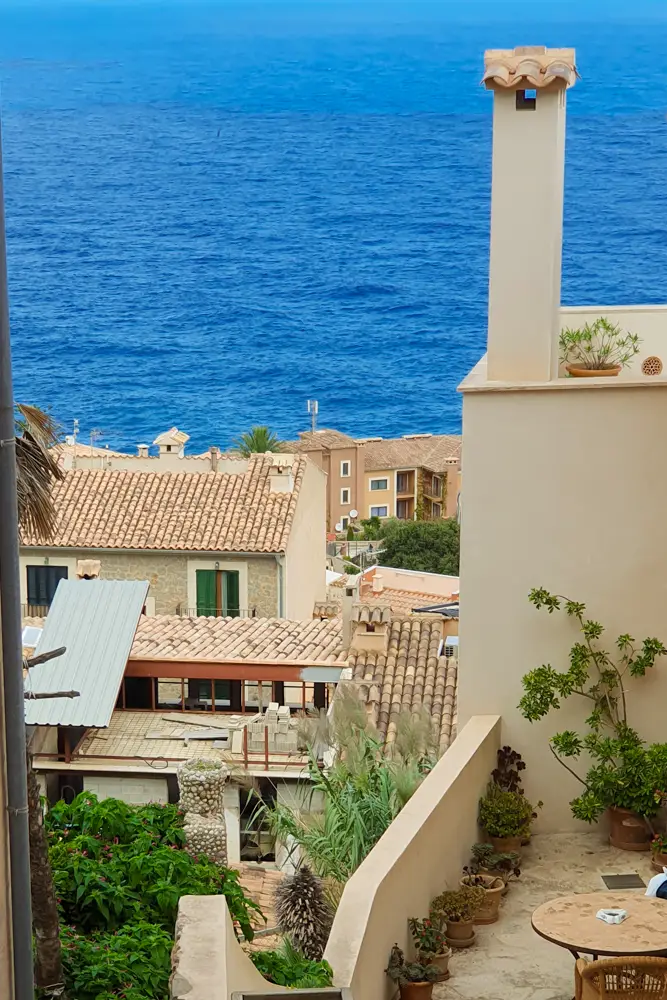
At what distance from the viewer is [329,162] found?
145125mm

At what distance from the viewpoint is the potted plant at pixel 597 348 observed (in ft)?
33.0

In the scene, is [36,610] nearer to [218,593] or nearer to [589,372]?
[218,593]

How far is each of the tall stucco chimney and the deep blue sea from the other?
275 feet

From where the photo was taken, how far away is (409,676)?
24625 millimetres

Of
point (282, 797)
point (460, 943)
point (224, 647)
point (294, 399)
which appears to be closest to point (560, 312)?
point (282, 797)

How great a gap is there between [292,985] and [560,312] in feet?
18.6

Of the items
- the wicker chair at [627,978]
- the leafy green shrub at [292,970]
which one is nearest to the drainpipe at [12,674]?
the leafy green shrub at [292,970]

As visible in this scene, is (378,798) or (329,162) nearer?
(378,798)

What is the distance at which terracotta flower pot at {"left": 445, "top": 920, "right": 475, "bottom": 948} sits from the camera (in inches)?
304

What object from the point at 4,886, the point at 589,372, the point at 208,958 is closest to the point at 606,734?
the point at 589,372

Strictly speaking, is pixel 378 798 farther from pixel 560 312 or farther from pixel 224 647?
pixel 224 647

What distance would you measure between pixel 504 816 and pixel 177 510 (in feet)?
89.1

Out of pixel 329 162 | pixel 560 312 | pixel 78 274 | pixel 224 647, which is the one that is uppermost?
pixel 329 162

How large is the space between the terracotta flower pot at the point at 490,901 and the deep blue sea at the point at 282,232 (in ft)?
279
